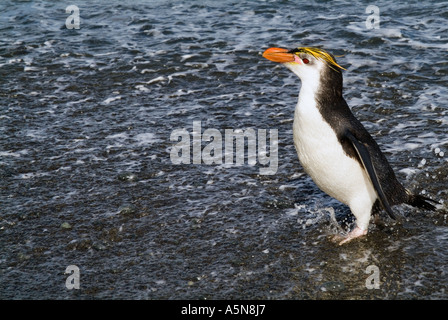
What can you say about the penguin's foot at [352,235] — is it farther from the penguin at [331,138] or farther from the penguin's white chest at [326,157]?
the penguin's white chest at [326,157]

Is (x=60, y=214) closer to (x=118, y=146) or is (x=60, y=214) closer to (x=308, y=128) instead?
(x=118, y=146)

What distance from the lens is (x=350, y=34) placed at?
968 cm

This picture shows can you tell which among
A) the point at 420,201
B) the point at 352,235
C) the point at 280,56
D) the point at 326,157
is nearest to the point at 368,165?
the point at 326,157

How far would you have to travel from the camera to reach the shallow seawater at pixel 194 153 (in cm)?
452

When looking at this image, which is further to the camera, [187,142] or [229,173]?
[187,142]

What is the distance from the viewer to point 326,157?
4621 millimetres

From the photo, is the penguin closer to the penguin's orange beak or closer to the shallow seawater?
the penguin's orange beak

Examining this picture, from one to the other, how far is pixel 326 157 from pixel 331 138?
15 centimetres

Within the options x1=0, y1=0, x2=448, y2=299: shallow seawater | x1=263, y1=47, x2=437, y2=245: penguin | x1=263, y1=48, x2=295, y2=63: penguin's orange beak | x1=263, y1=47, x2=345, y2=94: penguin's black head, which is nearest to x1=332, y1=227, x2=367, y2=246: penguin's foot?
x1=0, y1=0, x2=448, y2=299: shallow seawater

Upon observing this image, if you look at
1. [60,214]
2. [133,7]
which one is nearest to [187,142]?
[60,214]

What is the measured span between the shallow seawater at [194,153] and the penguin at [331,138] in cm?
48

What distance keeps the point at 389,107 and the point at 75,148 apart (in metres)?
3.64

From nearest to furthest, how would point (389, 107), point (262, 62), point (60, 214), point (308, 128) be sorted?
point (308, 128)
point (60, 214)
point (389, 107)
point (262, 62)

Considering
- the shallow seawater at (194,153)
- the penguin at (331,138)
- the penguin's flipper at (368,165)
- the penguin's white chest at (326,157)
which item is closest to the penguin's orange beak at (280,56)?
the penguin at (331,138)
